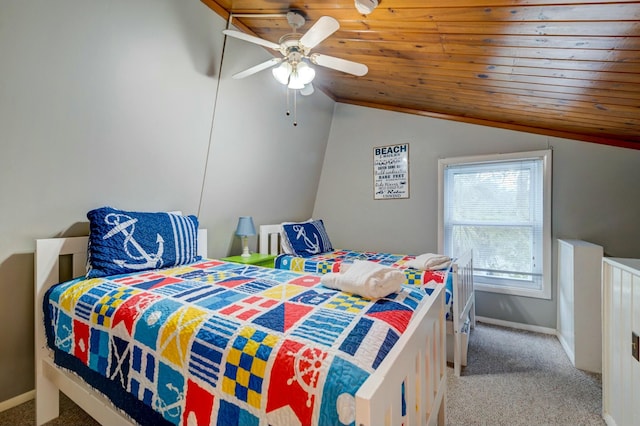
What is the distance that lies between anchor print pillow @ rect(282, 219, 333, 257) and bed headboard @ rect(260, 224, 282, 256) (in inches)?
13.9

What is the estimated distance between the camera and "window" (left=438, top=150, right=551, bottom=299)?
2.94m

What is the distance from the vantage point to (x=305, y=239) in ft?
10.7

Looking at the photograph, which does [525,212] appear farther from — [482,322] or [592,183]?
[482,322]

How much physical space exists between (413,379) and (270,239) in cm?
279

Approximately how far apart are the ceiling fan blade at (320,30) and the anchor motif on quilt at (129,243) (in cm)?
155

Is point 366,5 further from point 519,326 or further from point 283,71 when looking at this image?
point 519,326

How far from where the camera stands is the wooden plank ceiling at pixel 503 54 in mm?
1302

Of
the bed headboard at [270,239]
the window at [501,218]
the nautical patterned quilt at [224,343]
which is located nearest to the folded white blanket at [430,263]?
the window at [501,218]

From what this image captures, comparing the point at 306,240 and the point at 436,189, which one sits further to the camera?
the point at 436,189

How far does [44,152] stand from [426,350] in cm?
231

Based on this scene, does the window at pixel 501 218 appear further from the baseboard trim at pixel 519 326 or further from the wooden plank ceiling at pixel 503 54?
the wooden plank ceiling at pixel 503 54

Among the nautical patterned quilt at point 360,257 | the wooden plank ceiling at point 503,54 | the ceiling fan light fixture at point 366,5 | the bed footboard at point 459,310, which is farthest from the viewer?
the nautical patterned quilt at point 360,257

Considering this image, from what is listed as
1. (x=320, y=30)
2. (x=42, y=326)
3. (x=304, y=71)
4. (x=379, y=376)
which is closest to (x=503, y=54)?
(x=320, y=30)

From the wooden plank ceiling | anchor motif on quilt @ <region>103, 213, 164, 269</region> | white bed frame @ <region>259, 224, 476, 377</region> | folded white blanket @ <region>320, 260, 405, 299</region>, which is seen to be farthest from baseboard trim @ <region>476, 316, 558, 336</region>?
anchor motif on quilt @ <region>103, 213, 164, 269</region>
